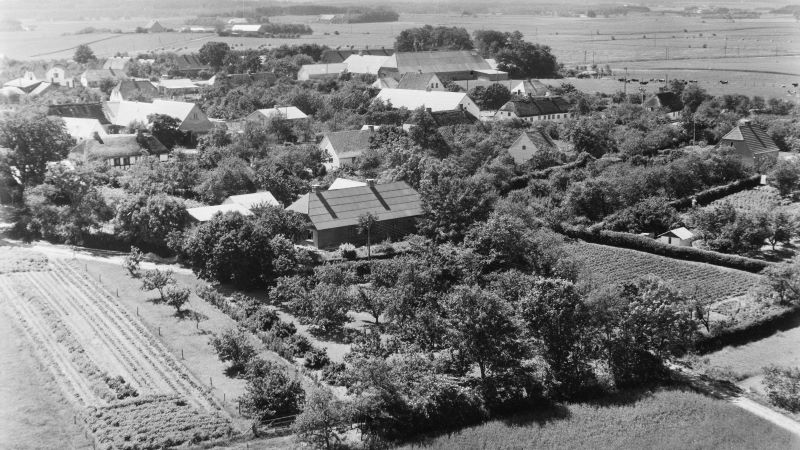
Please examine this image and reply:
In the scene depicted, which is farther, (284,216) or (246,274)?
(284,216)

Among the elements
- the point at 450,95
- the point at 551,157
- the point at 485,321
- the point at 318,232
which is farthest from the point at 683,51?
the point at 485,321

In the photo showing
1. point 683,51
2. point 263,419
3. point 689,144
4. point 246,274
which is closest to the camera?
point 263,419

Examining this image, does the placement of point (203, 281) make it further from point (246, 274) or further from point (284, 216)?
point (284, 216)

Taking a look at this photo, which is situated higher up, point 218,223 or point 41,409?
point 218,223

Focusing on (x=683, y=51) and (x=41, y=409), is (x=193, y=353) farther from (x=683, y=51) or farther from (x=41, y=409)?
(x=683, y=51)

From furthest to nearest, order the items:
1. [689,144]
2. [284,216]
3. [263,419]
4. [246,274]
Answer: [689,144], [284,216], [246,274], [263,419]

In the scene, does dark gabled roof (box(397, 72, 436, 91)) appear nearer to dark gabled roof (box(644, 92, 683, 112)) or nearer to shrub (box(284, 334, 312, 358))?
dark gabled roof (box(644, 92, 683, 112))

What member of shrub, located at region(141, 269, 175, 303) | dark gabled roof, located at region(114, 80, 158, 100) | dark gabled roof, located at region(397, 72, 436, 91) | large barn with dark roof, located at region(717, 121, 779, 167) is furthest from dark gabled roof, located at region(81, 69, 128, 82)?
large barn with dark roof, located at region(717, 121, 779, 167)

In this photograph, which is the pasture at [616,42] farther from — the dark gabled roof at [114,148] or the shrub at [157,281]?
the shrub at [157,281]
